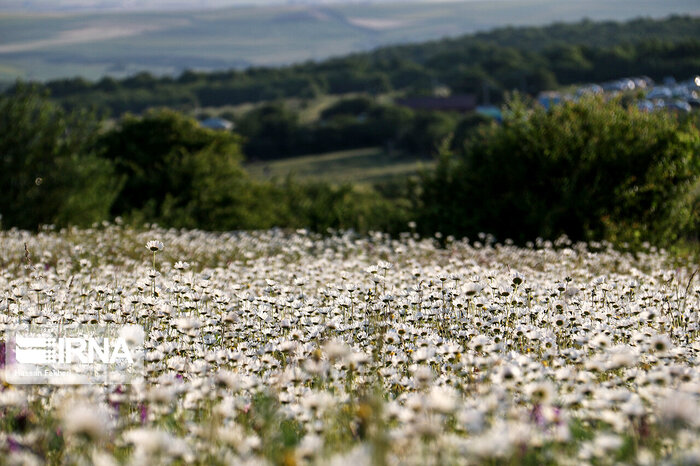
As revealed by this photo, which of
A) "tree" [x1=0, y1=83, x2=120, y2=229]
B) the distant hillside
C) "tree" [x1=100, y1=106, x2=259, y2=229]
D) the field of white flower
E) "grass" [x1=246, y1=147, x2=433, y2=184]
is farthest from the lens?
the distant hillside

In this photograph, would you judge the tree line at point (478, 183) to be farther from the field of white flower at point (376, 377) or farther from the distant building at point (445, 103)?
the distant building at point (445, 103)

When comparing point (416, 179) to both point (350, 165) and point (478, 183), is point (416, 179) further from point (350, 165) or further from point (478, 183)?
point (350, 165)

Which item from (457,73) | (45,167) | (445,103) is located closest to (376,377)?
(45,167)

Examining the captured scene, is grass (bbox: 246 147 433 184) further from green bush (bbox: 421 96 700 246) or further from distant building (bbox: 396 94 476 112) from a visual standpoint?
green bush (bbox: 421 96 700 246)

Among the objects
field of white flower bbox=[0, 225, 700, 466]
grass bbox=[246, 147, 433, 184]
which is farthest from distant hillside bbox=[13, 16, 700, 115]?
field of white flower bbox=[0, 225, 700, 466]

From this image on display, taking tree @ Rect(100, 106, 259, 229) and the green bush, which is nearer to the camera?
the green bush

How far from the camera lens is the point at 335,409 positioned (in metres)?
3.68

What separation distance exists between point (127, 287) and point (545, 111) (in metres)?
10.8

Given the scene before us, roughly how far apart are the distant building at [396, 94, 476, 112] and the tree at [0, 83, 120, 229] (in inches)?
4821

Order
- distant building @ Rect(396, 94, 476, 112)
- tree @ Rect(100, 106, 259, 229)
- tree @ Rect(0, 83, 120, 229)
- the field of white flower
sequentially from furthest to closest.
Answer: distant building @ Rect(396, 94, 476, 112) → tree @ Rect(100, 106, 259, 229) → tree @ Rect(0, 83, 120, 229) → the field of white flower

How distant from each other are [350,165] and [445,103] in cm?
5015

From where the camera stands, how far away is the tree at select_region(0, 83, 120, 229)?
55.4 ft

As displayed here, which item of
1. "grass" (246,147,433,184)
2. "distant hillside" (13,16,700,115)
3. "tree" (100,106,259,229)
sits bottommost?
"grass" (246,147,433,184)

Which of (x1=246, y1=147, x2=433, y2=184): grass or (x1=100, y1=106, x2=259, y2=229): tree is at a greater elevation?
(x1=100, y1=106, x2=259, y2=229): tree
